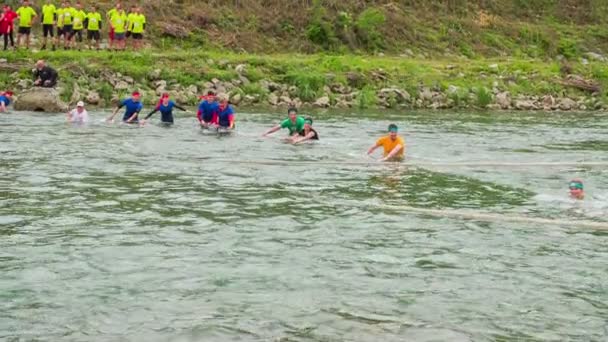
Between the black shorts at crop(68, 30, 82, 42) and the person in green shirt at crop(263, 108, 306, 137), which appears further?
the black shorts at crop(68, 30, 82, 42)

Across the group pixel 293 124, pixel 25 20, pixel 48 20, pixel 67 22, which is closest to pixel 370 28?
pixel 67 22

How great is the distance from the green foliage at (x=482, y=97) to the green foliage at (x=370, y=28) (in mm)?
8705

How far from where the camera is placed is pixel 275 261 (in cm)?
1268

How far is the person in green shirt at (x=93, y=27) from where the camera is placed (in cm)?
3897

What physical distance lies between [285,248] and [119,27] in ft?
89.9

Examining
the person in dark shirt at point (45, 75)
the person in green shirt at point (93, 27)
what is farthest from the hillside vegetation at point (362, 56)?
the person in dark shirt at point (45, 75)

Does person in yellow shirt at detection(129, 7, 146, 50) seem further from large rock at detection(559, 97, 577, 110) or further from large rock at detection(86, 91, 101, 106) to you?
large rock at detection(559, 97, 577, 110)

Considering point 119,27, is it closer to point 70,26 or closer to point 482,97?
point 70,26

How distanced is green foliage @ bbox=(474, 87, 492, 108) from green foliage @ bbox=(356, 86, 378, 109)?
4674mm

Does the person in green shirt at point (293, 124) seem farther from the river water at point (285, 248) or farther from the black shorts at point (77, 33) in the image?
the black shorts at point (77, 33)

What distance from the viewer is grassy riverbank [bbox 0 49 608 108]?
37219 millimetres

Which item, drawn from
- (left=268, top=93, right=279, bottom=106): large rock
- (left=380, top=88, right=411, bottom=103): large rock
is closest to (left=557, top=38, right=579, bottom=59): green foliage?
(left=380, top=88, right=411, bottom=103): large rock

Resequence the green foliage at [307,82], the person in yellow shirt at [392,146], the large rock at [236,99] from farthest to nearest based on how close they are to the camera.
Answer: the green foliage at [307,82] < the large rock at [236,99] < the person in yellow shirt at [392,146]

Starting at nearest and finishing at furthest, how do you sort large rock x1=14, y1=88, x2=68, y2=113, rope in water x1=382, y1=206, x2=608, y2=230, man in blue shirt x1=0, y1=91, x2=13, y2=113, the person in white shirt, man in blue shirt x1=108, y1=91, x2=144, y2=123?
rope in water x1=382, y1=206, x2=608, y2=230, the person in white shirt, man in blue shirt x1=108, y1=91, x2=144, y2=123, man in blue shirt x1=0, y1=91, x2=13, y2=113, large rock x1=14, y1=88, x2=68, y2=113
